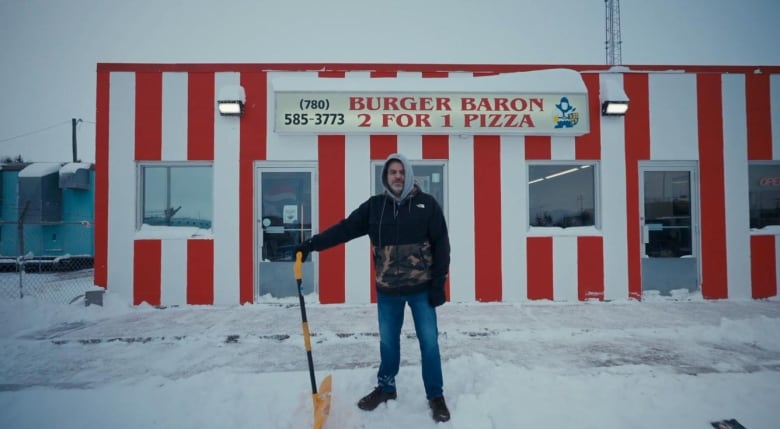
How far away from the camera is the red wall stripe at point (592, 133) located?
5820mm

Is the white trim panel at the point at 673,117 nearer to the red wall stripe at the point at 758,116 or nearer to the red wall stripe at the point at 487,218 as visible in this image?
the red wall stripe at the point at 758,116

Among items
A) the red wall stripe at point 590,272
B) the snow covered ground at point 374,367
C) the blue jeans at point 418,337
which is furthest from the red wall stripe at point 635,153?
the blue jeans at point 418,337

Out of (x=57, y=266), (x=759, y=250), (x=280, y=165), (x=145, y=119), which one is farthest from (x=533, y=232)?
(x=57, y=266)

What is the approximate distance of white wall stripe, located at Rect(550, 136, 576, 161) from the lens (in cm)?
580

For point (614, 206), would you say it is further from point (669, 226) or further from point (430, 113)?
point (430, 113)

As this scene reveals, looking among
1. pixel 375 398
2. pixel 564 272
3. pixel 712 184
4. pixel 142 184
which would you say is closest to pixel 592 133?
pixel 712 184

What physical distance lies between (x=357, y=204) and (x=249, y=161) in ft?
5.96

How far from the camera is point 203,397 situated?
2777mm

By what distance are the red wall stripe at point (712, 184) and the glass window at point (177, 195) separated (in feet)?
26.0

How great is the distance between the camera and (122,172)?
5.60m

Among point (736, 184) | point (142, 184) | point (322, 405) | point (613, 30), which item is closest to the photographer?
point (322, 405)

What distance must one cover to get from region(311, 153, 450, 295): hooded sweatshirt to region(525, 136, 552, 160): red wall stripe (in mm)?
3707

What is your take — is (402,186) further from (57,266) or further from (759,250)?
(57,266)

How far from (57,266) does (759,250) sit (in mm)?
15504
